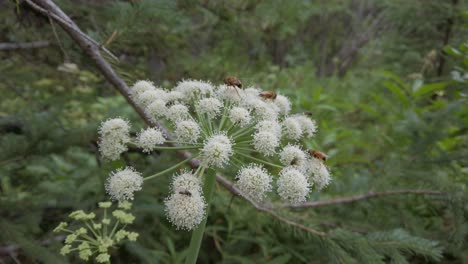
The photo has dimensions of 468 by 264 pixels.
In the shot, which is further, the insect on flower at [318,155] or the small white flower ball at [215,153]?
the insect on flower at [318,155]

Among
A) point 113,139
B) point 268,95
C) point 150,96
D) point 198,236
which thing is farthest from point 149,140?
point 268,95

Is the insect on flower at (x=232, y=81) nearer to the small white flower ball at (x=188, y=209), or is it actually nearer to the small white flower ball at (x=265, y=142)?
the small white flower ball at (x=265, y=142)

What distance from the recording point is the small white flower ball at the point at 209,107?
1.76 m

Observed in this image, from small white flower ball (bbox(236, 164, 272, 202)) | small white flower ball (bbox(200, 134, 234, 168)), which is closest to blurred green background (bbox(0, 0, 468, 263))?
small white flower ball (bbox(236, 164, 272, 202))

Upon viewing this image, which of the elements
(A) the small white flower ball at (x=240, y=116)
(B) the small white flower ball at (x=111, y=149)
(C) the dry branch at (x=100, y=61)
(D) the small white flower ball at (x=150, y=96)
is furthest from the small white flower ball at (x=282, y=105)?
(B) the small white flower ball at (x=111, y=149)

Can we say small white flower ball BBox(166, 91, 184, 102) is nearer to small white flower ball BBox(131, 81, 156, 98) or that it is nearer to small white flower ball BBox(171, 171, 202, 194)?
small white flower ball BBox(131, 81, 156, 98)

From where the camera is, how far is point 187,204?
1.37 m

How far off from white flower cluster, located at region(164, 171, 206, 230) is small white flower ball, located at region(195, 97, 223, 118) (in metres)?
0.45

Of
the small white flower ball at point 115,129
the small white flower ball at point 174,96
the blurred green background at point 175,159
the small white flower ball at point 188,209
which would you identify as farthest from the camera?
the blurred green background at point 175,159

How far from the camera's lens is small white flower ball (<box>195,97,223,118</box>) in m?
1.76

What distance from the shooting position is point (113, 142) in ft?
5.18

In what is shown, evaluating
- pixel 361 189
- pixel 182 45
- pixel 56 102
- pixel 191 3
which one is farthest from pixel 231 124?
pixel 182 45

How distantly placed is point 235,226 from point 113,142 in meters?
1.51

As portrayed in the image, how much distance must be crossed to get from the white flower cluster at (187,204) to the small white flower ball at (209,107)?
0.45m
